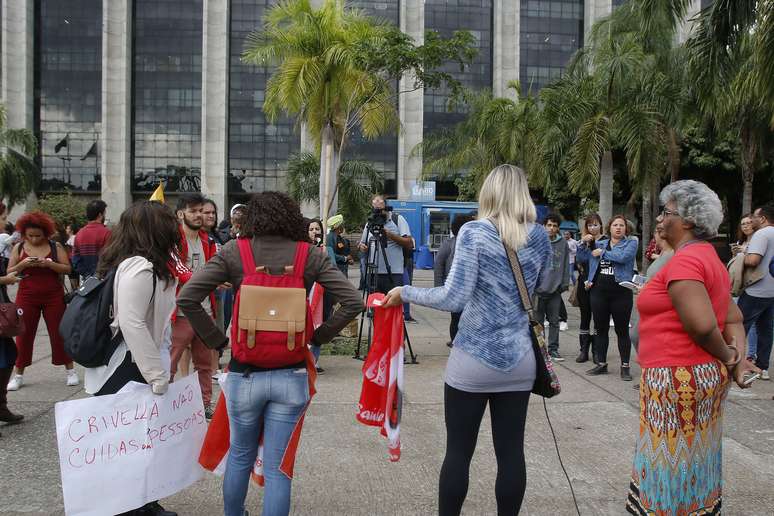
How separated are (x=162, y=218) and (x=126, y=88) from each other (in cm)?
4811

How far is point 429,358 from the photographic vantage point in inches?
328

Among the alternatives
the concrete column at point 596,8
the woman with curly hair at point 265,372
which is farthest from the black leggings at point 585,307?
the concrete column at point 596,8

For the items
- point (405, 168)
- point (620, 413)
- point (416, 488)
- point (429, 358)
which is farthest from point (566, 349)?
point (405, 168)

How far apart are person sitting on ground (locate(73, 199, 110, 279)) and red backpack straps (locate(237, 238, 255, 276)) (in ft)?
15.8

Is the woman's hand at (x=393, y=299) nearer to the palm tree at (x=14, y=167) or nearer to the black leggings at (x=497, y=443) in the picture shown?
the black leggings at (x=497, y=443)

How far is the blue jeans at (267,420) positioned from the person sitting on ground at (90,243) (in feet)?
16.0

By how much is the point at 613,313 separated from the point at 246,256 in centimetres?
546

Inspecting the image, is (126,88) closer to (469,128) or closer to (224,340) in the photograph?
(469,128)

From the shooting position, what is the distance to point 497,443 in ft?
9.57

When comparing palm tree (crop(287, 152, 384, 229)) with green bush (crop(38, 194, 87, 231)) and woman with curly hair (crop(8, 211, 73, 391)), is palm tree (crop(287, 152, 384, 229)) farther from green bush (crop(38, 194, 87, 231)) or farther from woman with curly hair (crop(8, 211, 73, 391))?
woman with curly hair (crop(8, 211, 73, 391))

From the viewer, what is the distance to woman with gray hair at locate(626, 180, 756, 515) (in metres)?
2.79

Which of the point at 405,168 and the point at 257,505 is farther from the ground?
the point at 405,168

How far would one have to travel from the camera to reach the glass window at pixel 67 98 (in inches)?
1842

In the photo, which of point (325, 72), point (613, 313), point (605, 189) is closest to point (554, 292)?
point (613, 313)
